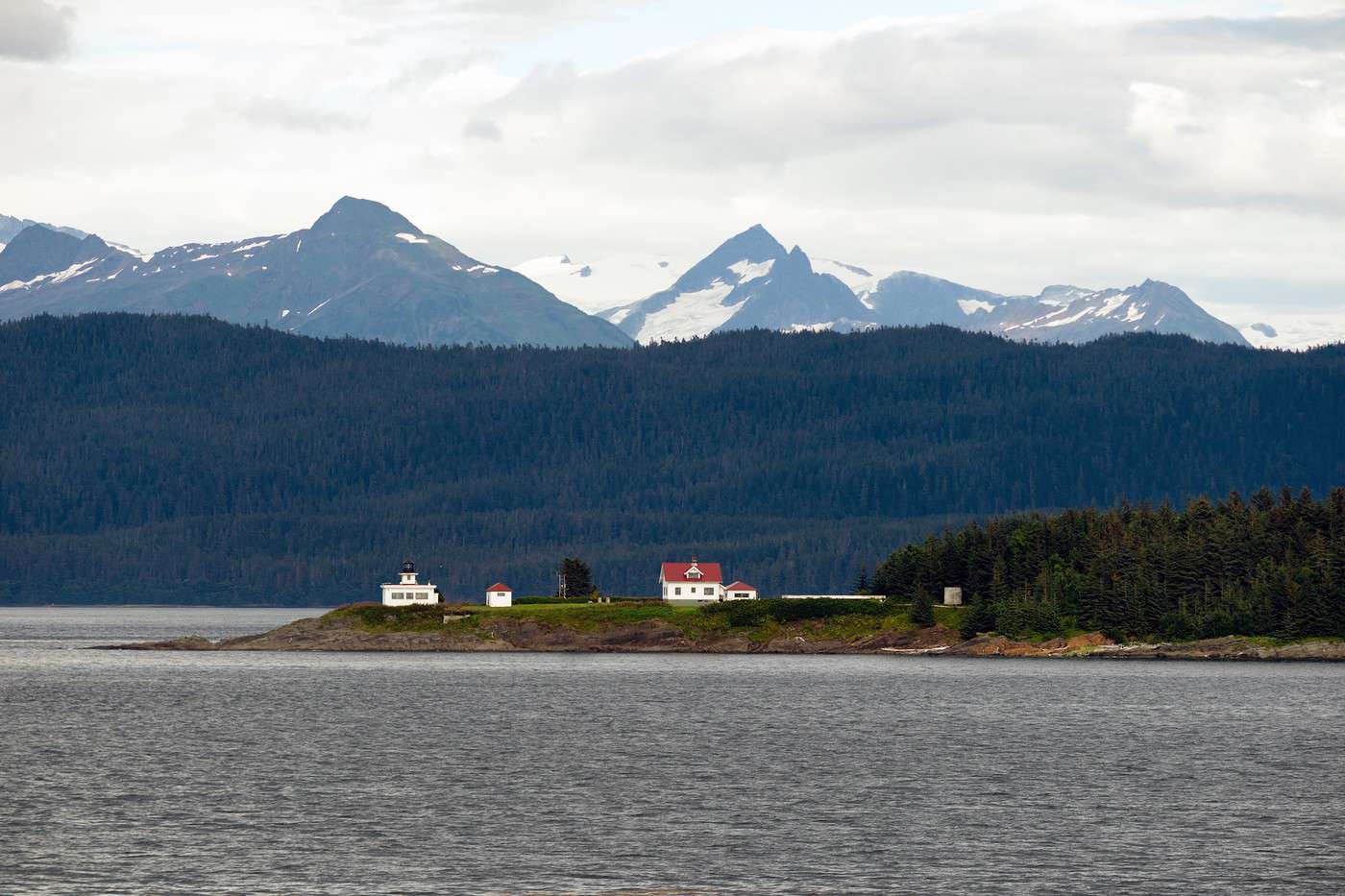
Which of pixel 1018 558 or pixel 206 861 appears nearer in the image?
pixel 206 861

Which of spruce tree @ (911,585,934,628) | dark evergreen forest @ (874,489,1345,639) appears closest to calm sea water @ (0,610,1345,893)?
dark evergreen forest @ (874,489,1345,639)

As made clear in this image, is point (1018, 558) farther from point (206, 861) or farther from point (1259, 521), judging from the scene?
point (206, 861)

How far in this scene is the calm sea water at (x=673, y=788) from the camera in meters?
68.8

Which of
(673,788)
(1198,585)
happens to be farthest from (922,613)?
(673,788)

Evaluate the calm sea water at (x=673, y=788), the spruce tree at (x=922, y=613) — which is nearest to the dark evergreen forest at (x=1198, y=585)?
the spruce tree at (x=922, y=613)

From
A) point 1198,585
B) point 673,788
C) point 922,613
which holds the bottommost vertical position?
point 673,788

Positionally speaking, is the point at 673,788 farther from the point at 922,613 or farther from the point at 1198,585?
the point at 1198,585

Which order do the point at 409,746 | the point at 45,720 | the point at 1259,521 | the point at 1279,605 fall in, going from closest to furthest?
the point at 409,746 → the point at 45,720 → the point at 1279,605 → the point at 1259,521

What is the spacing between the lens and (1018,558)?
200 meters

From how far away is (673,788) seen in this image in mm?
90625

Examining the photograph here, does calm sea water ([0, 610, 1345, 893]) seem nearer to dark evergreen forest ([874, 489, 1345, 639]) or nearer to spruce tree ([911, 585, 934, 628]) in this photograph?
dark evergreen forest ([874, 489, 1345, 639])

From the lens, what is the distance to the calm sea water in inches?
2709

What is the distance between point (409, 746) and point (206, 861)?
38406mm

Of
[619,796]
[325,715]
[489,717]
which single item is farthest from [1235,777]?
[325,715]
